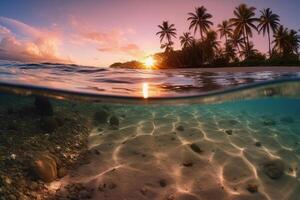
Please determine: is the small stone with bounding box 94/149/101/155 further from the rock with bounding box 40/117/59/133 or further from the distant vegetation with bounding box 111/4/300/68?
the distant vegetation with bounding box 111/4/300/68

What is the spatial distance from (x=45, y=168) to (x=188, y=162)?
450 cm

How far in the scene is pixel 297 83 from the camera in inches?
460

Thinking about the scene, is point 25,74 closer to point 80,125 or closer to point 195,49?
point 80,125

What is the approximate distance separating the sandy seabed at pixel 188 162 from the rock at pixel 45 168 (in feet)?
0.96

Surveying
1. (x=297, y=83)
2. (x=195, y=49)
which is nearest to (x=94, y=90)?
(x=297, y=83)

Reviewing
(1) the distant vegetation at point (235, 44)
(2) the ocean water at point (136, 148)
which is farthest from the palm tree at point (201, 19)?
(2) the ocean water at point (136, 148)

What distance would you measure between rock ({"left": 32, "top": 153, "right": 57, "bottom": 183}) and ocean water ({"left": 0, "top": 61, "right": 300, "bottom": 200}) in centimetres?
3

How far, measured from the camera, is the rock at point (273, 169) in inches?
305

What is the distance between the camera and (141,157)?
8.49 metres

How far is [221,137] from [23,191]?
7375 mm

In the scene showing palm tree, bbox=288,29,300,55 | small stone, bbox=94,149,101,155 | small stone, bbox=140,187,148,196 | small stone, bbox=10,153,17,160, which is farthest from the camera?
palm tree, bbox=288,29,300,55

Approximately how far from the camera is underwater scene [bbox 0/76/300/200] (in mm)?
6918

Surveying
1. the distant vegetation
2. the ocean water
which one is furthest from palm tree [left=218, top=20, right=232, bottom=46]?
the ocean water

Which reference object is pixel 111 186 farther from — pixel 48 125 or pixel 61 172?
pixel 48 125
